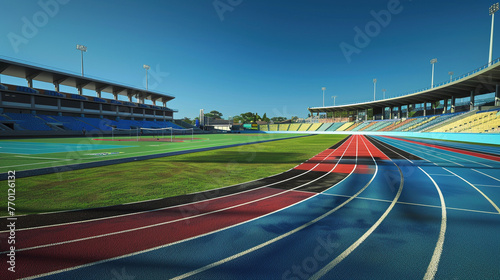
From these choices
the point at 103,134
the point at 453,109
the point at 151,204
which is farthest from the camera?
the point at 453,109

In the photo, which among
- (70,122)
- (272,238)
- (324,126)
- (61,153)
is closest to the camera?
(272,238)

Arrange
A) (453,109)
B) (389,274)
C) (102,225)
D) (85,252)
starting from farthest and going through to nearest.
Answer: (453,109), (102,225), (85,252), (389,274)

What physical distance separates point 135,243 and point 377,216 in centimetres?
434

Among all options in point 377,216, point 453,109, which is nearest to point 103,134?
point 377,216

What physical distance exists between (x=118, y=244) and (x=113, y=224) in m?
0.76

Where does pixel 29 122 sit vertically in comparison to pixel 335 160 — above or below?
above

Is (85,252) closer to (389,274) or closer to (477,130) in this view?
(389,274)

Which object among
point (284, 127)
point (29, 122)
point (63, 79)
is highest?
point (63, 79)

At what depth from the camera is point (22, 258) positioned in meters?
2.53

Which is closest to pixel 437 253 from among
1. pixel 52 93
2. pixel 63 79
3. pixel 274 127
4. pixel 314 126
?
pixel 52 93

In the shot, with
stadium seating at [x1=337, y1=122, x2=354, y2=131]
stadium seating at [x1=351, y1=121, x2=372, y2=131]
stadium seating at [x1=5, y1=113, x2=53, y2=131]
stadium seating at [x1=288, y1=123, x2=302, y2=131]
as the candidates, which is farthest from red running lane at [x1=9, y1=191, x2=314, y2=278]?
stadium seating at [x1=288, y1=123, x2=302, y2=131]

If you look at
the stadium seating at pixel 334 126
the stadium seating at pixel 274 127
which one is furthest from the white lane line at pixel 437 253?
the stadium seating at pixel 274 127

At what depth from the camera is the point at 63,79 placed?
144ft

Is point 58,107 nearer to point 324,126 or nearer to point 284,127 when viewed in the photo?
point 284,127
